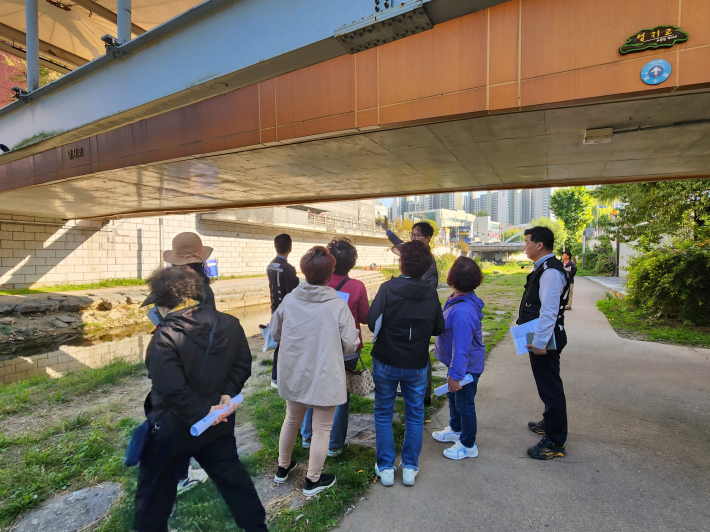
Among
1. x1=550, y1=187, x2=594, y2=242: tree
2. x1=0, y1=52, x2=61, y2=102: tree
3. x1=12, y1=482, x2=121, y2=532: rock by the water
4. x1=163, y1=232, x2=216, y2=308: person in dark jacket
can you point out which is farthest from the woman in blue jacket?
x1=550, y1=187, x2=594, y2=242: tree

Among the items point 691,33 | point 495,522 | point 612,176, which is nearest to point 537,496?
point 495,522

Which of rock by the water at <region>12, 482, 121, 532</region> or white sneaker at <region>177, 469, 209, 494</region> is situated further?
white sneaker at <region>177, 469, 209, 494</region>

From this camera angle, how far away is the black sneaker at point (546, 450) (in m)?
3.04

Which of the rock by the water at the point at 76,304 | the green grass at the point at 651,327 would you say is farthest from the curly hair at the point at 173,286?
the rock by the water at the point at 76,304

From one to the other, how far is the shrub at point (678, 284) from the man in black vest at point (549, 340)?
6923mm

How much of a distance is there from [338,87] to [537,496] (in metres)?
4.32

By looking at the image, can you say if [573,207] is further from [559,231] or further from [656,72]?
[656,72]

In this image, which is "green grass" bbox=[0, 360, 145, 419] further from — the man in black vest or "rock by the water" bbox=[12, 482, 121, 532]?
the man in black vest

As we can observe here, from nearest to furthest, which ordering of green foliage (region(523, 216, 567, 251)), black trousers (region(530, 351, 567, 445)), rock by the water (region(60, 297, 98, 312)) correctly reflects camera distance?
1. black trousers (region(530, 351, 567, 445))
2. rock by the water (region(60, 297, 98, 312))
3. green foliage (region(523, 216, 567, 251))

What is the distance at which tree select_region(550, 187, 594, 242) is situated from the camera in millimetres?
38094

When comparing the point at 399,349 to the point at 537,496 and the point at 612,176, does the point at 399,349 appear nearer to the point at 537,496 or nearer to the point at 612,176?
the point at 537,496

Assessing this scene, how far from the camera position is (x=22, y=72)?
1537cm

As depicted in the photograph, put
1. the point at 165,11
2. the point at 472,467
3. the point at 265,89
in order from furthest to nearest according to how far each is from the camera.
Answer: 1. the point at 165,11
2. the point at 265,89
3. the point at 472,467

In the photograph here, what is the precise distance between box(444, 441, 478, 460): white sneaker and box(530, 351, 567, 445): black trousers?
657 millimetres
